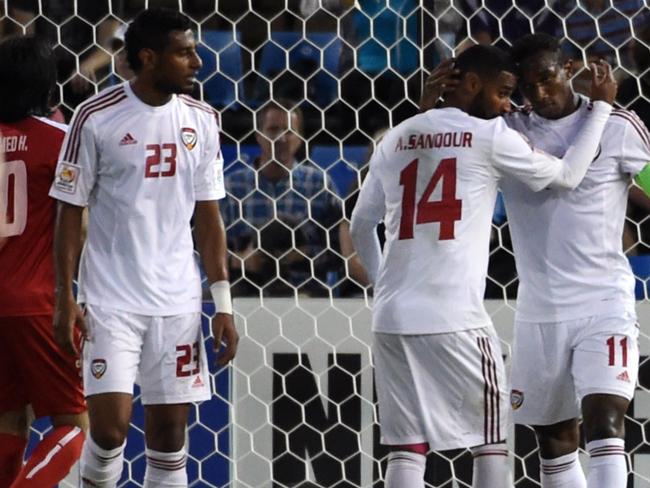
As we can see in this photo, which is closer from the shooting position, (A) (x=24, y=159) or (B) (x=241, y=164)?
(A) (x=24, y=159)

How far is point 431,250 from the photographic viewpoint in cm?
400

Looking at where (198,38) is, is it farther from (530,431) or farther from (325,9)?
(530,431)

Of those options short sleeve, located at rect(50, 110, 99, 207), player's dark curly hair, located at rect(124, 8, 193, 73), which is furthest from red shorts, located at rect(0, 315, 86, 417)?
player's dark curly hair, located at rect(124, 8, 193, 73)

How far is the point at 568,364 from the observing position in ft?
14.2

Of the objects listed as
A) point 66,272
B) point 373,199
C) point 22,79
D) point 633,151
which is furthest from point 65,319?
point 633,151

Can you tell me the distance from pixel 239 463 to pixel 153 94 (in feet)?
5.03

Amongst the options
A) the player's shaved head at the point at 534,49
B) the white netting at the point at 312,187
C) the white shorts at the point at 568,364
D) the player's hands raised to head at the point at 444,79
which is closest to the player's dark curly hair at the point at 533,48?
the player's shaved head at the point at 534,49

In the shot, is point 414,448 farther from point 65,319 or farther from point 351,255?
point 351,255

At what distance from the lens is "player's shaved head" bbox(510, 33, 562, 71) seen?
4.23m

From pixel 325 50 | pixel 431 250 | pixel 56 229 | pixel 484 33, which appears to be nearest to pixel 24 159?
pixel 56 229

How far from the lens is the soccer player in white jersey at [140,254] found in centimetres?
413

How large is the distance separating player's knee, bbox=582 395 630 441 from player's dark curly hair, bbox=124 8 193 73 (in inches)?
57.6

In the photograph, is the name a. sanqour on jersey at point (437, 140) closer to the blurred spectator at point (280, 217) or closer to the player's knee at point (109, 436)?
the player's knee at point (109, 436)

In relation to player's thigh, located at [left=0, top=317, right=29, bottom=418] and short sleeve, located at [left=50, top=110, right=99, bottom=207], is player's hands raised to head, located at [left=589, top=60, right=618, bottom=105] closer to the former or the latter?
short sleeve, located at [left=50, top=110, right=99, bottom=207]
